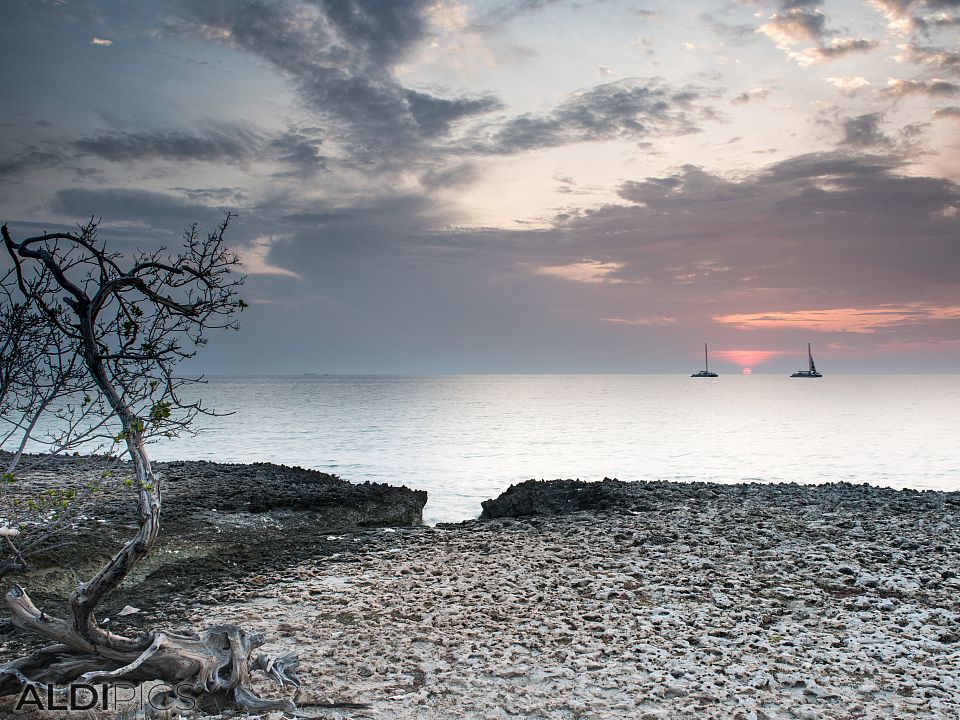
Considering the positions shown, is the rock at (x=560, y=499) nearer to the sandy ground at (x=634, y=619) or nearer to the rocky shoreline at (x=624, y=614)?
the rocky shoreline at (x=624, y=614)

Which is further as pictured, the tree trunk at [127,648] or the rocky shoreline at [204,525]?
the rocky shoreline at [204,525]

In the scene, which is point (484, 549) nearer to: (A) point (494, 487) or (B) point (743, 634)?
(B) point (743, 634)

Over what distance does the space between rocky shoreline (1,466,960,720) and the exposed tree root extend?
2.47 feet

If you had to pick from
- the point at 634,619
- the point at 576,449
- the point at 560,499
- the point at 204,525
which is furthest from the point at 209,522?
the point at 576,449

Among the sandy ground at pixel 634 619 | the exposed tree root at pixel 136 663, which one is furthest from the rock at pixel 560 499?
the exposed tree root at pixel 136 663

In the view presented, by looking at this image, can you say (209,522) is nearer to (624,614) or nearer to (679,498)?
(624,614)

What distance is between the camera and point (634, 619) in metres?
9.07

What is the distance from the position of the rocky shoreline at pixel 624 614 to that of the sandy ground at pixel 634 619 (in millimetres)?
32

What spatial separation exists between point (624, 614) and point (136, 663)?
6048 millimetres

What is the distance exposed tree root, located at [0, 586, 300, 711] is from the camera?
6.59m

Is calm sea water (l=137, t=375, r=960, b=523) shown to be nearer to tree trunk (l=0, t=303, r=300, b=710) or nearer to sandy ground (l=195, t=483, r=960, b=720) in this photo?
sandy ground (l=195, t=483, r=960, b=720)

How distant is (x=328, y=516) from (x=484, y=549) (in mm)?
6025

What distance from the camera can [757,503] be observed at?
1647 cm

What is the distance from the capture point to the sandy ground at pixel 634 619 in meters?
7.04
